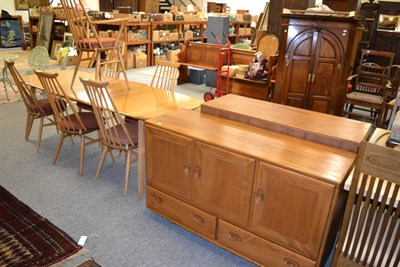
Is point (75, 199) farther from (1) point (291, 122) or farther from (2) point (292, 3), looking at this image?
(2) point (292, 3)

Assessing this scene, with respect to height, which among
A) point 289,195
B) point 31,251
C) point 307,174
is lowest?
point 31,251

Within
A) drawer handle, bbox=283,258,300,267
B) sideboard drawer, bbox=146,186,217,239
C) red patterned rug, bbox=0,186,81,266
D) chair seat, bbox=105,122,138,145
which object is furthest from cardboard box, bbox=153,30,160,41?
drawer handle, bbox=283,258,300,267

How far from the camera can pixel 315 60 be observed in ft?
12.9

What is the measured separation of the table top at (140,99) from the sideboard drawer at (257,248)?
3.37 feet

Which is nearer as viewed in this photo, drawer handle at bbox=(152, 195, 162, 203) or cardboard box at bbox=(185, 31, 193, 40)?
drawer handle at bbox=(152, 195, 162, 203)

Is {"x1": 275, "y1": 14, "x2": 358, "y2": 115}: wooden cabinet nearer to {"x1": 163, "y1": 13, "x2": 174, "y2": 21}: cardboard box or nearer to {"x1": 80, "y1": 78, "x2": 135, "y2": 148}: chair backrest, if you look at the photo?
{"x1": 80, "y1": 78, "x2": 135, "y2": 148}: chair backrest

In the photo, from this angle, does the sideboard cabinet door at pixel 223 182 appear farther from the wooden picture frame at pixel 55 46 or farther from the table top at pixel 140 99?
the wooden picture frame at pixel 55 46

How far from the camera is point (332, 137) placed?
6.15 feet

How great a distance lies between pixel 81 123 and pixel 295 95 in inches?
105

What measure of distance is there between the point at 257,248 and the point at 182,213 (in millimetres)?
571

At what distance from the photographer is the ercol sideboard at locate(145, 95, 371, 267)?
64.5 inches

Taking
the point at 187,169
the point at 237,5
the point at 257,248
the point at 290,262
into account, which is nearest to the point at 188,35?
the point at 237,5

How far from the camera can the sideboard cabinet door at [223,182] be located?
1.81 meters

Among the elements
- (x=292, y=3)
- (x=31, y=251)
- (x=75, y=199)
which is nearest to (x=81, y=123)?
(x=75, y=199)
